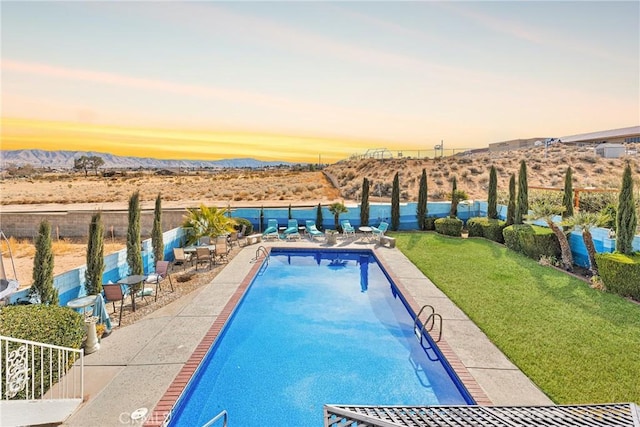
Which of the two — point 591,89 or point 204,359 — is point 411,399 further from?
point 591,89

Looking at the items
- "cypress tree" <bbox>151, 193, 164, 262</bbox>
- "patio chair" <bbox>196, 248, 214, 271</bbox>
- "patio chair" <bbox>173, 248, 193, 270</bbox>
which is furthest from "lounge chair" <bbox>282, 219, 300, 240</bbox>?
"cypress tree" <bbox>151, 193, 164, 262</bbox>

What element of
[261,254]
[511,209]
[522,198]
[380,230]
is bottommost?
[261,254]

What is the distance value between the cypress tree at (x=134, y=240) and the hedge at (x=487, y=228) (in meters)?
15.5

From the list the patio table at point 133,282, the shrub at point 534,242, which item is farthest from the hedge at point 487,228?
the patio table at point 133,282

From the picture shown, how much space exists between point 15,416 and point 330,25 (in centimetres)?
1460

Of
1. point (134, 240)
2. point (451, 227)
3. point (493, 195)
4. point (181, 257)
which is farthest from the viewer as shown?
point (493, 195)

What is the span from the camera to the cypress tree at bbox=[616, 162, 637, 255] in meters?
11.0

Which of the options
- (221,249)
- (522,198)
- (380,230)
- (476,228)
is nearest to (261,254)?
(221,249)

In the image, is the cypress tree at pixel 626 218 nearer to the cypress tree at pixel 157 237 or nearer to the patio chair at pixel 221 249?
the patio chair at pixel 221 249

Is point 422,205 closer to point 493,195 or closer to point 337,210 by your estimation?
point 493,195

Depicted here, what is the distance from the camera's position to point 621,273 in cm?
1012

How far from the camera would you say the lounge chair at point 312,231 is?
18844 millimetres

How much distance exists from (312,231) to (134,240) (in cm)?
954

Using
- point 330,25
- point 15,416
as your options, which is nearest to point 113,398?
point 15,416
